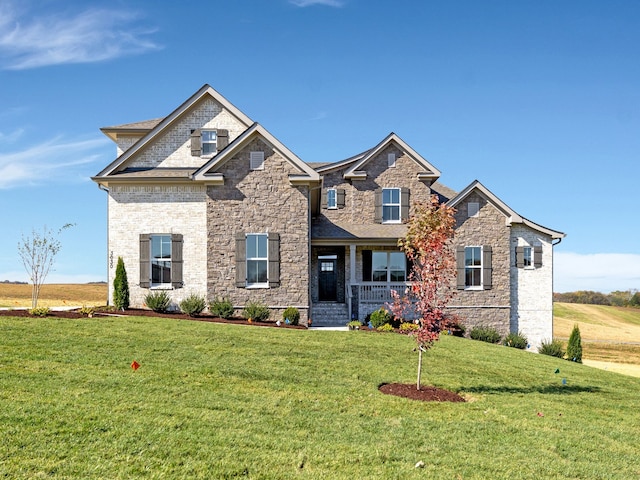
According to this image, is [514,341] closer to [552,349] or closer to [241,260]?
[552,349]

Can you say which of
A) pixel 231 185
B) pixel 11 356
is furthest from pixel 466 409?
pixel 231 185

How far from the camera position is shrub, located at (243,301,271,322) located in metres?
18.2

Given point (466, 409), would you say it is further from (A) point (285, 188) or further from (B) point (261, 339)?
(A) point (285, 188)

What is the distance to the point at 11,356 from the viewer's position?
10016 millimetres

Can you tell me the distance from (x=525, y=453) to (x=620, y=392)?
774 centimetres

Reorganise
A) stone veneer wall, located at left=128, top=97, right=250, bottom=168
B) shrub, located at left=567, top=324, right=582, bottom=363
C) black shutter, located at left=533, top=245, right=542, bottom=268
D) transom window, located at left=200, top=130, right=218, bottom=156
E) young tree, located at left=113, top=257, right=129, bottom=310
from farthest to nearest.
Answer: black shutter, located at left=533, top=245, right=542, bottom=268 → shrub, located at left=567, top=324, right=582, bottom=363 → transom window, located at left=200, top=130, right=218, bottom=156 → stone veneer wall, located at left=128, top=97, right=250, bottom=168 → young tree, located at left=113, top=257, right=129, bottom=310

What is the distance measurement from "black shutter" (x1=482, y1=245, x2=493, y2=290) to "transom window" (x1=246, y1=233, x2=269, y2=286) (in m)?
9.52

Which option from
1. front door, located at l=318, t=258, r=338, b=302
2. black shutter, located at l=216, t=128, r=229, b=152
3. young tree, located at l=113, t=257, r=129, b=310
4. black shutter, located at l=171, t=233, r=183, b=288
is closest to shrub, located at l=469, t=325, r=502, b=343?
front door, located at l=318, t=258, r=338, b=302

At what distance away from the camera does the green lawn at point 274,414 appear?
569 centimetres

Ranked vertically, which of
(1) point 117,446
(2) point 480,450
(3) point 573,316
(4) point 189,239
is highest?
(4) point 189,239

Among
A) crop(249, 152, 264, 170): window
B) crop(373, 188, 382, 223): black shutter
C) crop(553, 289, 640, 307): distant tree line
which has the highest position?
crop(249, 152, 264, 170): window

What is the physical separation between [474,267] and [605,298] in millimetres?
59206

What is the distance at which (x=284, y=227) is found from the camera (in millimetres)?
18828

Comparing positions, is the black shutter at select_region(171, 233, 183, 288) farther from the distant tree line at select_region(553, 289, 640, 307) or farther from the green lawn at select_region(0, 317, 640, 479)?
the distant tree line at select_region(553, 289, 640, 307)
